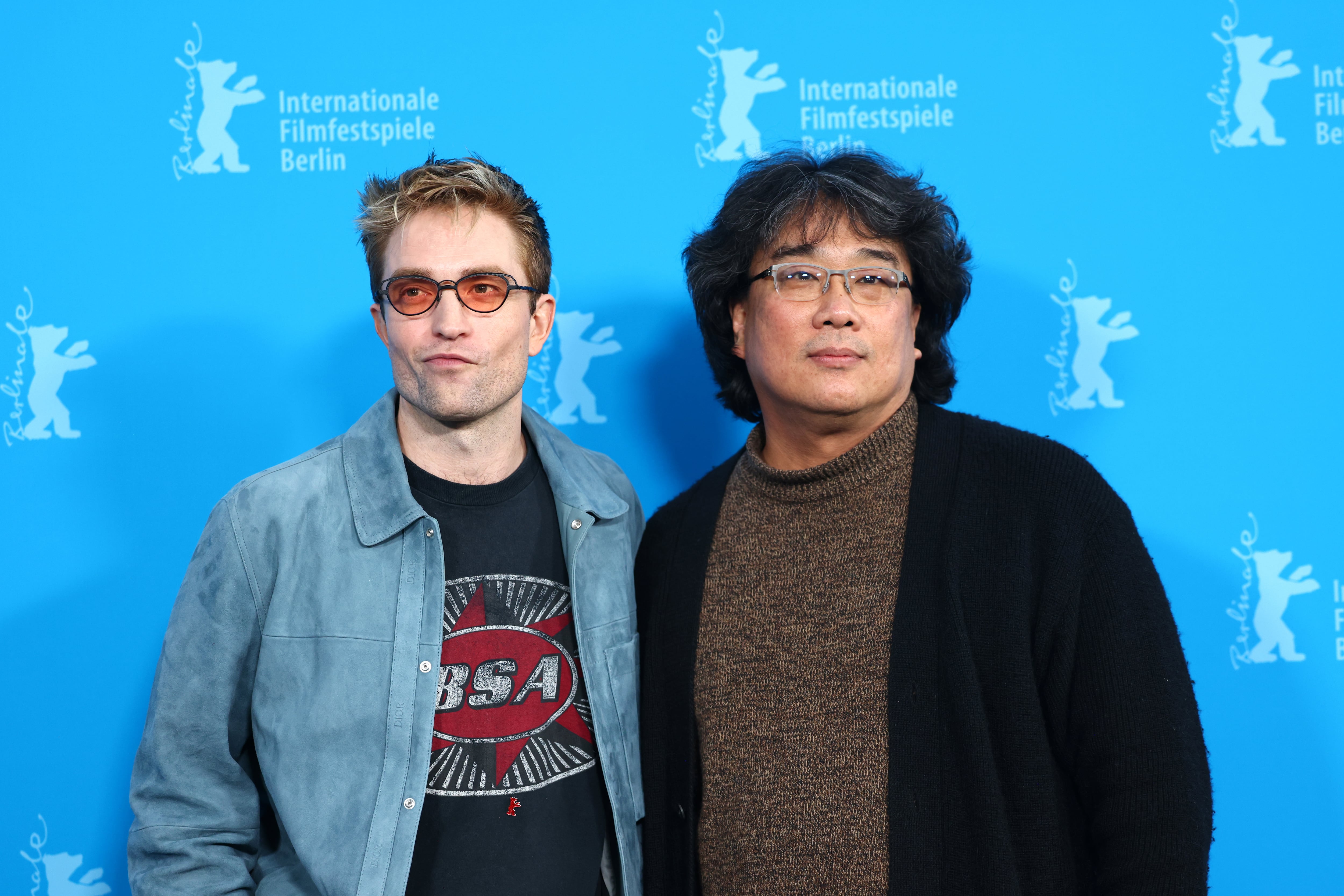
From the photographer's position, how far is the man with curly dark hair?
4.96 feet

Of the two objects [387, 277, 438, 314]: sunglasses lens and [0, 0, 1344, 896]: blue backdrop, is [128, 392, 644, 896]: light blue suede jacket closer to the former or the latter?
[387, 277, 438, 314]: sunglasses lens

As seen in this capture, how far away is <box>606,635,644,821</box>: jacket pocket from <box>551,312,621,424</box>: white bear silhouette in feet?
2.51

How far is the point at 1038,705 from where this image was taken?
60.7 inches

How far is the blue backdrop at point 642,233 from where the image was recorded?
7.64 ft

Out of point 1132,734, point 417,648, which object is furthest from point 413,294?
point 1132,734

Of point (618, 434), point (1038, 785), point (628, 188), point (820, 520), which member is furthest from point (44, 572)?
point (1038, 785)

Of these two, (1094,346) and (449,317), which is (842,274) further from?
(1094,346)

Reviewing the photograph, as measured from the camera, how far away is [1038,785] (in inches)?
59.7

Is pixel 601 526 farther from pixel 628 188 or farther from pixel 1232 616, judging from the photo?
pixel 1232 616

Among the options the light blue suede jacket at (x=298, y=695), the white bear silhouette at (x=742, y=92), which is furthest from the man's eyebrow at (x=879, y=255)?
the light blue suede jacket at (x=298, y=695)

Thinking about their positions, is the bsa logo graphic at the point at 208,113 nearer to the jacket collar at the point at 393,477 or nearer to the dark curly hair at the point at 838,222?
the jacket collar at the point at 393,477

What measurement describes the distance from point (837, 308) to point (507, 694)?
3.00ft

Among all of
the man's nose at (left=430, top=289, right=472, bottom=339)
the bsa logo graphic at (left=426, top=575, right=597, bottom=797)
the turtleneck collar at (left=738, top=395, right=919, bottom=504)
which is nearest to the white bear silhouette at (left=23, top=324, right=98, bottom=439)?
the man's nose at (left=430, top=289, right=472, bottom=339)

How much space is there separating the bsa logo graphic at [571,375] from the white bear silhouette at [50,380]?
111 centimetres
